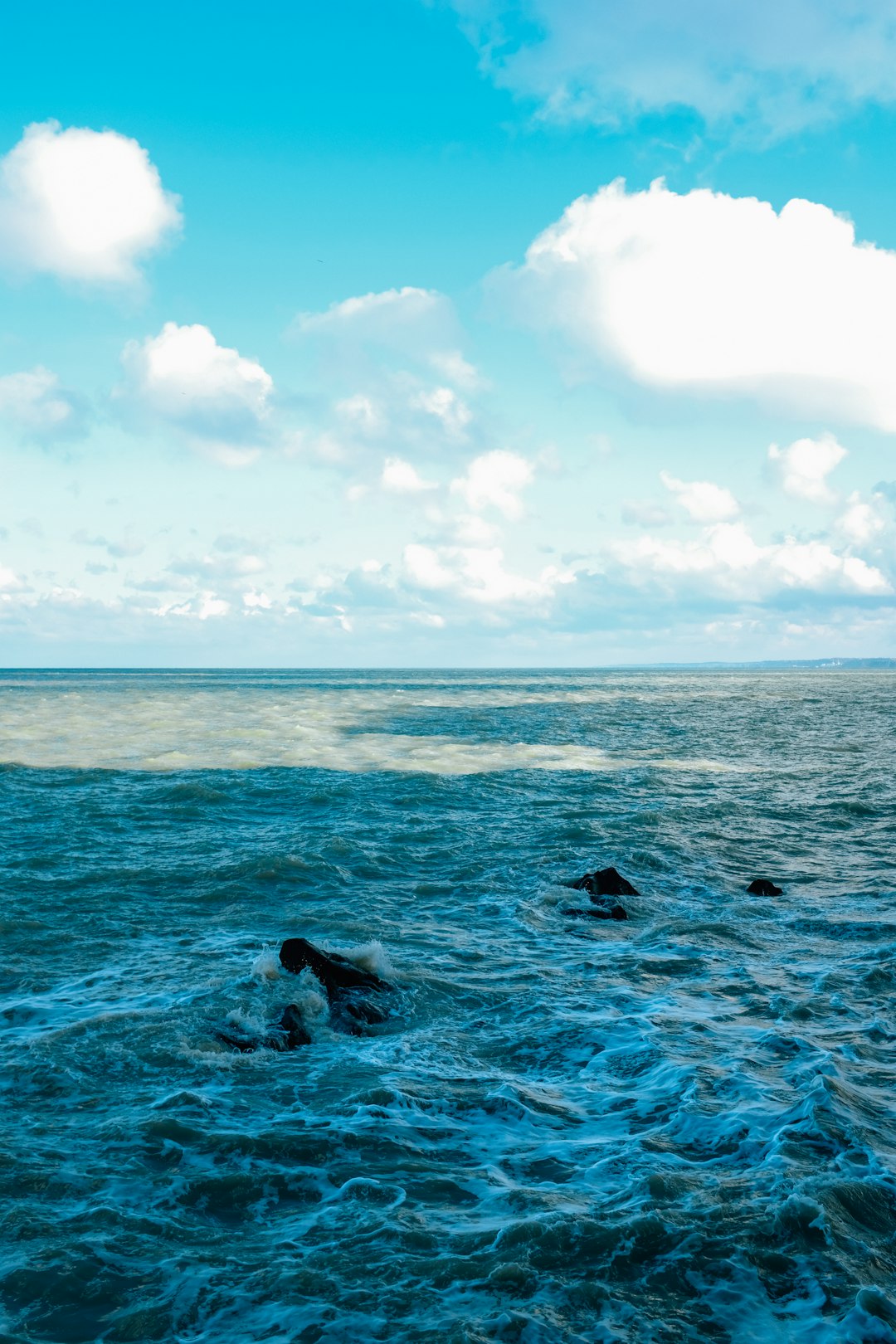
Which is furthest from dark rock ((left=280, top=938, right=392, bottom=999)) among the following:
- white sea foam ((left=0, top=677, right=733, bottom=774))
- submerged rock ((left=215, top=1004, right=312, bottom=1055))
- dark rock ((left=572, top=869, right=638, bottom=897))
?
white sea foam ((left=0, top=677, right=733, bottom=774))

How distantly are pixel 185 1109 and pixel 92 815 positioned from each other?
22.5 metres

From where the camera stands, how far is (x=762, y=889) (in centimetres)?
2159

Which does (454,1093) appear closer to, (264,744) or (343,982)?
(343,982)

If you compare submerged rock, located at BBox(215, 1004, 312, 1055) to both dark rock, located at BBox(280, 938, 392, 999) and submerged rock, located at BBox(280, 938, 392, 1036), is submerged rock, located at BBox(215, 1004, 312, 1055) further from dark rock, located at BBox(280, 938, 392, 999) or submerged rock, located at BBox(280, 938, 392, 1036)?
dark rock, located at BBox(280, 938, 392, 999)

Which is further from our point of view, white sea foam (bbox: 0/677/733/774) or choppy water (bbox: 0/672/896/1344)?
white sea foam (bbox: 0/677/733/774)

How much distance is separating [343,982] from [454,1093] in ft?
13.3

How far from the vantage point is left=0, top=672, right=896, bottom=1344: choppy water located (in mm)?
7824

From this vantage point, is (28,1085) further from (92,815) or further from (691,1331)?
(92,815)

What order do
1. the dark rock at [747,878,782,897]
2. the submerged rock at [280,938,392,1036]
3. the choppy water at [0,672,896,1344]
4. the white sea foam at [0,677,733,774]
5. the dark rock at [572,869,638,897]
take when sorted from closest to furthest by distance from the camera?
the choppy water at [0,672,896,1344] → the submerged rock at [280,938,392,1036] → the dark rock at [747,878,782,897] → the dark rock at [572,869,638,897] → the white sea foam at [0,677,733,774]

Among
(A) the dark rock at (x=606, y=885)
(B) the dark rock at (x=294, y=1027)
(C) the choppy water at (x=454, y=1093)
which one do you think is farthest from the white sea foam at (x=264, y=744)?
(B) the dark rock at (x=294, y=1027)

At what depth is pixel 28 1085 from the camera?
37.9ft

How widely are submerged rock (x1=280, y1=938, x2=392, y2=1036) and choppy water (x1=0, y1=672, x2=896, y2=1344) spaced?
42 centimetres

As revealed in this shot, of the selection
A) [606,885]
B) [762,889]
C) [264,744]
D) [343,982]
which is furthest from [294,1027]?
[264,744]

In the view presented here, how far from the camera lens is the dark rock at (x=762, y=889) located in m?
21.5
